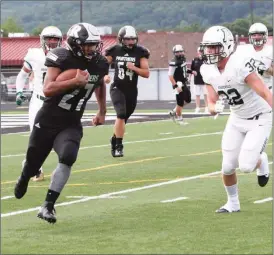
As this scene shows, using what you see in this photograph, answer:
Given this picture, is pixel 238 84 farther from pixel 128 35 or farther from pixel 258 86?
pixel 128 35

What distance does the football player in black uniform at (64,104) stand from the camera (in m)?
9.97

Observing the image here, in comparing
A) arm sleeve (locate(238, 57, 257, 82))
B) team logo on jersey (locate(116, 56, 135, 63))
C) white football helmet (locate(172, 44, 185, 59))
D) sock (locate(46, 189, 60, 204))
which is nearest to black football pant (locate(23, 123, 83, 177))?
sock (locate(46, 189, 60, 204))

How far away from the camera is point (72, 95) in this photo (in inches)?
402

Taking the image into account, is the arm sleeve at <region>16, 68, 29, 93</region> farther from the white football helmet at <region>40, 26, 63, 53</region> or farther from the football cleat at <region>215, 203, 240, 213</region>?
the football cleat at <region>215, 203, 240, 213</region>

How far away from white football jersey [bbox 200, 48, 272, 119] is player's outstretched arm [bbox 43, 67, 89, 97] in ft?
4.23

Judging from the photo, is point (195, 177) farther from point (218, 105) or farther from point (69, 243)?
point (69, 243)

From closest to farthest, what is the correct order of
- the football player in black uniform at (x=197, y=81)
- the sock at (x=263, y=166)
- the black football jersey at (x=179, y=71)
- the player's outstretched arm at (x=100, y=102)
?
1. the player's outstretched arm at (x=100, y=102)
2. the sock at (x=263, y=166)
3. the black football jersey at (x=179, y=71)
4. the football player in black uniform at (x=197, y=81)

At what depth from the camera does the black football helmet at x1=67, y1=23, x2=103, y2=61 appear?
9.95 metres

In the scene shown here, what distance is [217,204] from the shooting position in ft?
36.9

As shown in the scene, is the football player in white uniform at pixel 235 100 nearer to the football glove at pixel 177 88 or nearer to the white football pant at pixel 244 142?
the white football pant at pixel 244 142

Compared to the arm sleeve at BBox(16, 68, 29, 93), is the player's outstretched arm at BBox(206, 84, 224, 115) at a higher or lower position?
higher

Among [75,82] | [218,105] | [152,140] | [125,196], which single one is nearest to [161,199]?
[125,196]

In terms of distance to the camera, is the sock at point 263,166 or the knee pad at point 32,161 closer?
the knee pad at point 32,161

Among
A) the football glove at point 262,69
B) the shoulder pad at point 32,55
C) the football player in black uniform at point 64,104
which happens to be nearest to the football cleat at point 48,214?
the football player in black uniform at point 64,104
